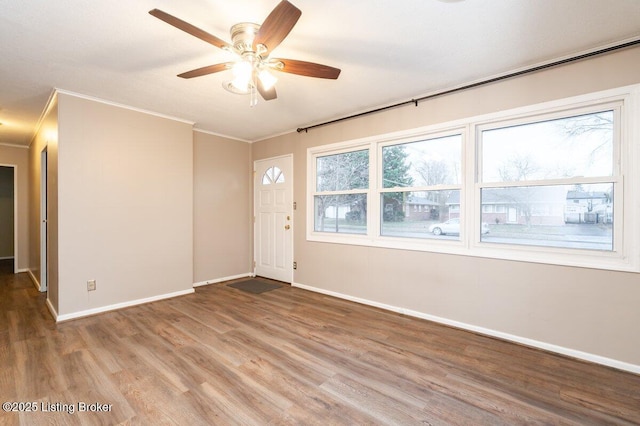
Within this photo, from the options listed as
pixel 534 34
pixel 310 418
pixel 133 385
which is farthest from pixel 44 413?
pixel 534 34

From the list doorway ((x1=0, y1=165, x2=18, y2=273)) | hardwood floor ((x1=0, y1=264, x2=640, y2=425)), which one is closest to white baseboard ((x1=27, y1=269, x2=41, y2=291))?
hardwood floor ((x1=0, y1=264, x2=640, y2=425))

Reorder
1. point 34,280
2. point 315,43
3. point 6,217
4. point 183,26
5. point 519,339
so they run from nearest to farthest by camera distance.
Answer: point 183,26, point 315,43, point 519,339, point 34,280, point 6,217

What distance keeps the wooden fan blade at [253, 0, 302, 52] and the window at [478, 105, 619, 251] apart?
2228 mm

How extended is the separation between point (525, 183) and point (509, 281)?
928 mm

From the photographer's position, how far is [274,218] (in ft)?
16.5

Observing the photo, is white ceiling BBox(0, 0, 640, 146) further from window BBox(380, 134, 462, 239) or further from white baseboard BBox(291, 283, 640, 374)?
white baseboard BBox(291, 283, 640, 374)

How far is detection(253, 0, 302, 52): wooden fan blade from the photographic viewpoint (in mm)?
1504

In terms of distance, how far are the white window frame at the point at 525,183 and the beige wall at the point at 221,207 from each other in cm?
207

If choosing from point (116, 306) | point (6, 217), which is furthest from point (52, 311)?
point (6, 217)

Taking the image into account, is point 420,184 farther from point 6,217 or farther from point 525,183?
point 6,217

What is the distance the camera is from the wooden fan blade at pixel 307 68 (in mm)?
2070

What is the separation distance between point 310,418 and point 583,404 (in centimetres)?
175

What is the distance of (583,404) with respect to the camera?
6.07ft

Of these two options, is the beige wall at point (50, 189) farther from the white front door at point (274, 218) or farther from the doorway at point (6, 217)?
the doorway at point (6, 217)
